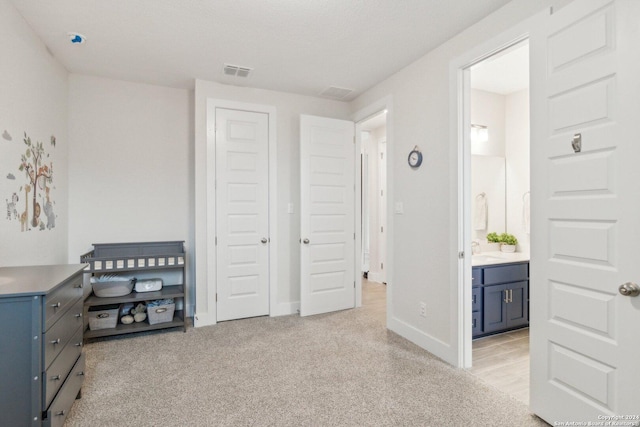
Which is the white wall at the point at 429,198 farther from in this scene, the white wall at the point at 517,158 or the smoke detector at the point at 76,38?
the smoke detector at the point at 76,38

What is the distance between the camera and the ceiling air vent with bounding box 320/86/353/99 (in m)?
3.83

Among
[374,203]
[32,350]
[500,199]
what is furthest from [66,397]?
[374,203]

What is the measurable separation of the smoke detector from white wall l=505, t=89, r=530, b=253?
434cm

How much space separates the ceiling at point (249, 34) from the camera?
2.27 metres

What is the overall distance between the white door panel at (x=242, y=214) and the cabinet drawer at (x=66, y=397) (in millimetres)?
1555

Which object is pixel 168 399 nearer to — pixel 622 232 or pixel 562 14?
pixel 622 232

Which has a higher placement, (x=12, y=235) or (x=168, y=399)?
(x=12, y=235)

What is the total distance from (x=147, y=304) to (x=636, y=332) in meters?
3.71

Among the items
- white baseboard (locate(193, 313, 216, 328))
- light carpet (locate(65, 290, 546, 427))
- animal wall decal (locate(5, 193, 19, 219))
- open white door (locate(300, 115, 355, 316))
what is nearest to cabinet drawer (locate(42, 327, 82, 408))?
light carpet (locate(65, 290, 546, 427))

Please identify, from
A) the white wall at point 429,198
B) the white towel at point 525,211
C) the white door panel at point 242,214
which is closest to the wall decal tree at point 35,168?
the white door panel at point 242,214

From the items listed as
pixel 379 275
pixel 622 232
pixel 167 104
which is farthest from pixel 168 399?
pixel 379 275

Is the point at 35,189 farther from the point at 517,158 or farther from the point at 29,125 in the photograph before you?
the point at 517,158

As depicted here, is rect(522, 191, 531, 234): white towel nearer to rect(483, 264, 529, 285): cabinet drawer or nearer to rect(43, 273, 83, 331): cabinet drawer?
rect(483, 264, 529, 285): cabinet drawer

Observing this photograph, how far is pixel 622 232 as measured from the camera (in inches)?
60.5
